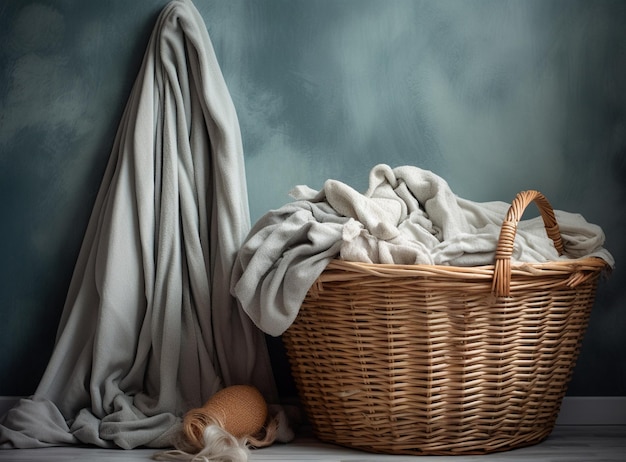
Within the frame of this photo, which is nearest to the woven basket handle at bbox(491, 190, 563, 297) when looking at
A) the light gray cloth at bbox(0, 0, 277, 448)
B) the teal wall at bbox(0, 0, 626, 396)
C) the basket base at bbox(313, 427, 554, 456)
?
the basket base at bbox(313, 427, 554, 456)

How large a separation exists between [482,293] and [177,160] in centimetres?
85

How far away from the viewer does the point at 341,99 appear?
1899 mm

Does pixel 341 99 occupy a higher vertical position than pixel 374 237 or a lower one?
higher

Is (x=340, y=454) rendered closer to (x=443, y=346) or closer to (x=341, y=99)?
(x=443, y=346)

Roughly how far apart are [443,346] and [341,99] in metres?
0.80

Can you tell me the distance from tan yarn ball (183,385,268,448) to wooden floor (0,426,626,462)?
0.06 m

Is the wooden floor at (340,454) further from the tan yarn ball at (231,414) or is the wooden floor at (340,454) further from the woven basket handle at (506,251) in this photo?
the woven basket handle at (506,251)

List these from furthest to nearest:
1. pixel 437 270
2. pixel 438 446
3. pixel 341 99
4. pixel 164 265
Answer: pixel 341 99, pixel 164 265, pixel 438 446, pixel 437 270

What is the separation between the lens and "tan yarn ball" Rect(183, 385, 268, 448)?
1.43 metres

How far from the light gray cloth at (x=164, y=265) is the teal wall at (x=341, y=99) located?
3.6 inches

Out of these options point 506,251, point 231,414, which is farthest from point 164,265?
point 506,251

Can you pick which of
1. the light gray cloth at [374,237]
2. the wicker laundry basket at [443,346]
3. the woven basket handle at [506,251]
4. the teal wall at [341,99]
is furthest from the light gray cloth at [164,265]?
the woven basket handle at [506,251]

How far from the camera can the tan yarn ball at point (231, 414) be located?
56.2 inches

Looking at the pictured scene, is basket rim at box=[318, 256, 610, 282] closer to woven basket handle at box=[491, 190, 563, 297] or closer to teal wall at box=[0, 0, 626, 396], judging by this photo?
woven basket handle at box=[491, 190, 563, 297]
